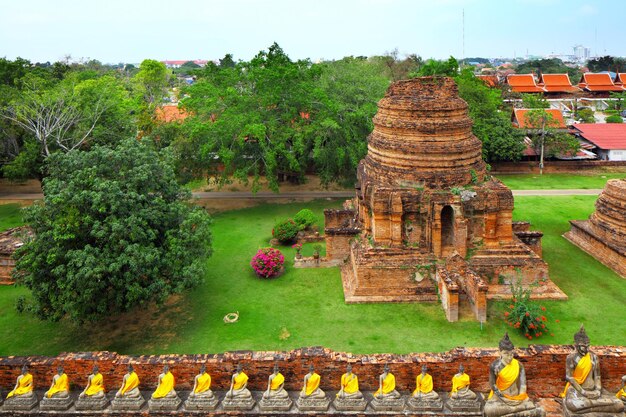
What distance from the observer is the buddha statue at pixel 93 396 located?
10492mm

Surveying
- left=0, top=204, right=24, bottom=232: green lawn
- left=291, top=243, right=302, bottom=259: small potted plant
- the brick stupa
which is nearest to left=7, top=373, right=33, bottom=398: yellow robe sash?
left=291, top=243, right=302, bottom=259: small potted plant

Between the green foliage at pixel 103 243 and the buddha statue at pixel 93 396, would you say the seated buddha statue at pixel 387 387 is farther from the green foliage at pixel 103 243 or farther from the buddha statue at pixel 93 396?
the green foliage at pixel 103 243

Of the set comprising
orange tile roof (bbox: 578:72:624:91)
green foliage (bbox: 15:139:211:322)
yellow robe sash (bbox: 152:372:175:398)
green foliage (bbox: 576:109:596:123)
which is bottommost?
yellow robe sash (bbox: 152:372:175:398)

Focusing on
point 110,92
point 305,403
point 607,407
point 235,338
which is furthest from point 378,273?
point 110,92

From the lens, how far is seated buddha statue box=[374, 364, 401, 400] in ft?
33.3

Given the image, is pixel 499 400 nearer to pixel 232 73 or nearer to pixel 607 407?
→ pixel 607 407

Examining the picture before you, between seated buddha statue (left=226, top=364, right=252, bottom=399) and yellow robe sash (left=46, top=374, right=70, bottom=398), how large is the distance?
3655mm

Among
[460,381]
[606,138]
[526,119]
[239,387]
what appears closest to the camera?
[460,381]

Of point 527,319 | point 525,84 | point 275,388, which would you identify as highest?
point 525,84

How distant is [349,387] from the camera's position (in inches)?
405

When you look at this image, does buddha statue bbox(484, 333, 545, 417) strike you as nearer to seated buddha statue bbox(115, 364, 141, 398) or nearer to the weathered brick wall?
the weathered brick wall

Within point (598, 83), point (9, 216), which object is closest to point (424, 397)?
point (9, 216)

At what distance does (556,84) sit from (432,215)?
58.7 meters

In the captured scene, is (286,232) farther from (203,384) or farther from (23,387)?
(23,387)
